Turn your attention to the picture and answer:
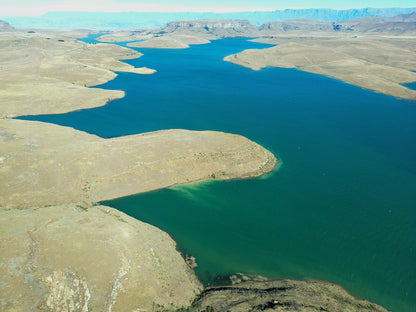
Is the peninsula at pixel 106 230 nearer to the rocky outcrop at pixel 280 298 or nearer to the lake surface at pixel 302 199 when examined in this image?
the rocky outcrop at pixel 280 298

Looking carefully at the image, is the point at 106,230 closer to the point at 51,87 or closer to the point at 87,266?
the point at 87,266

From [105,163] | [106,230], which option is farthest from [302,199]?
[105,163]

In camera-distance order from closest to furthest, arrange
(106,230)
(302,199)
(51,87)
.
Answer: (106,230)
(302,199)
(51,87)

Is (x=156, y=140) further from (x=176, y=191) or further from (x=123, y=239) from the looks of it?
(x=123, y=239)

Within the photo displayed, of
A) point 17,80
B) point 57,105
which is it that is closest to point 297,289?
point 57,105

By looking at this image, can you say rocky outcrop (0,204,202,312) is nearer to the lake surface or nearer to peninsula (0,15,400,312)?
peninsula (0,15,400,312)

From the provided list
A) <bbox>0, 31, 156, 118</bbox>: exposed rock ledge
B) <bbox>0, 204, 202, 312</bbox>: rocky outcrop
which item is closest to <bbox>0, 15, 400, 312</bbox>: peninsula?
<bbox>0, 204, 202, 312</bbox>: rocky outcrop
